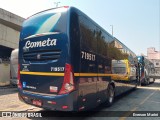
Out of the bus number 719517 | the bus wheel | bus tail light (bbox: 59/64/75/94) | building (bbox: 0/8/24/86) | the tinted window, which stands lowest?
the bus wheel

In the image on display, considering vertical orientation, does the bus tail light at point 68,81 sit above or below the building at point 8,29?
below

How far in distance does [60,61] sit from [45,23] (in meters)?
1.42

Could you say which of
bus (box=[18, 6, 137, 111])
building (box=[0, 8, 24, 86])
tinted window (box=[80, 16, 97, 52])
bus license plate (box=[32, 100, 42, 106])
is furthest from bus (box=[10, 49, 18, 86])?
bus license plate (box=[32, 100, 42, 106])

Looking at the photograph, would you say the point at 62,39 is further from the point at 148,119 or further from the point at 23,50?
the point at 148,119

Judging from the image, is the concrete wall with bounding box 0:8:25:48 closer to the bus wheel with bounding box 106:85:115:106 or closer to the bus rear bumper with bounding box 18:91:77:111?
the bus wheel with bounding box 106:85:115:106

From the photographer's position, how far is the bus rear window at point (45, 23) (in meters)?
6.57

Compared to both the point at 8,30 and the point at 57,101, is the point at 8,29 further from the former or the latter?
the point at 57,101

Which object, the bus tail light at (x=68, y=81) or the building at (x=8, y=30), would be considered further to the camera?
the building at (x=8, y=30)

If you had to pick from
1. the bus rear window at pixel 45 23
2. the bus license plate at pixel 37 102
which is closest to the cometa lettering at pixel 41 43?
the bus rear window at pixel 45 23

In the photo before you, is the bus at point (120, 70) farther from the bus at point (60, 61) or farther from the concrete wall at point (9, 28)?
the concrete wall at point (9, 28)

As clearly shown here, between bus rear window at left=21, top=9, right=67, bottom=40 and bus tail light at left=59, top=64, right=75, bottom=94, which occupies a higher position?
bus rear window at left=21, top=9, right=67, bottom=40

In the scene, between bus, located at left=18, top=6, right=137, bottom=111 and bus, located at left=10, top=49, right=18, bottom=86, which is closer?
bus, located at left=18, top=6, right=137, bottom=111

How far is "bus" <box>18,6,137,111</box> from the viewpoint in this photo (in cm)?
629

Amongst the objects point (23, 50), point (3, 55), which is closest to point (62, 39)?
point (23, 50)
